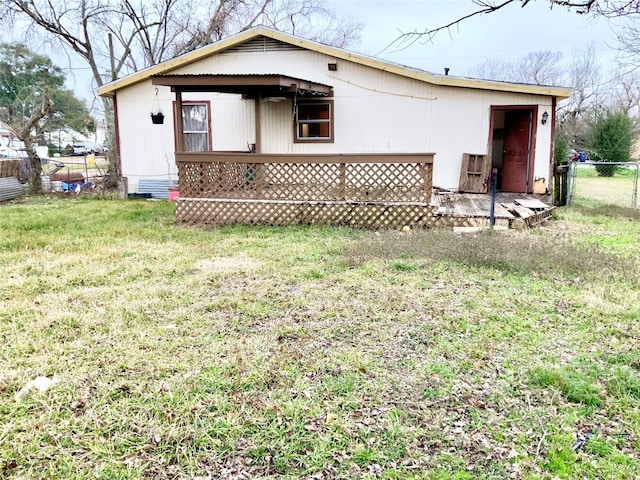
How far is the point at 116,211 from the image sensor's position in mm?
9867

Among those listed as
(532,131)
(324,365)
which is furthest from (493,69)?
(324,365)

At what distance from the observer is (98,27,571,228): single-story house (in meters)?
9.85

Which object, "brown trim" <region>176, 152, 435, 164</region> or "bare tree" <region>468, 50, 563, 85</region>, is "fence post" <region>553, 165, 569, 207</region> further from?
"bare tree" <region>468, 50, 563, 85</region>

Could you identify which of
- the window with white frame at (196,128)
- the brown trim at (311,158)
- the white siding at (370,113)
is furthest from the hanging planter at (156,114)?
the brown trim at (311,158)

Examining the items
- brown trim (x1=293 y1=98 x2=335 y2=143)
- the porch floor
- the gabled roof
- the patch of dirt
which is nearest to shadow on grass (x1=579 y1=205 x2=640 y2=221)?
the porch floor

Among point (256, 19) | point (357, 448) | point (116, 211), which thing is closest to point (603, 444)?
point (357, 448)

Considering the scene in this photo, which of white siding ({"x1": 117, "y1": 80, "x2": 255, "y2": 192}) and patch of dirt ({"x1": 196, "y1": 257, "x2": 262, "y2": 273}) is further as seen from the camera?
white siding ({"x1": 117, "y1": 80, "x2": 255, "y2": 192})

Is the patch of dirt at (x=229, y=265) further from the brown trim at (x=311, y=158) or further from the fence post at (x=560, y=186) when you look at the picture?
the fence post at (x=560, y=186)

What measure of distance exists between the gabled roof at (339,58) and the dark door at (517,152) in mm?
752

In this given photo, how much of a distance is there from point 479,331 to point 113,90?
10754mm

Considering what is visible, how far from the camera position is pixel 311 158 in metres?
8.09

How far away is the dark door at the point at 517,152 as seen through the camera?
10406 millimetres

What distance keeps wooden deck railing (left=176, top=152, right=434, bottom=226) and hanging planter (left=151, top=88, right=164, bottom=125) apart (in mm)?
3525

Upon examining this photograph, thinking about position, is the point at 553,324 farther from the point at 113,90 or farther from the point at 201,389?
the point at 113,90
